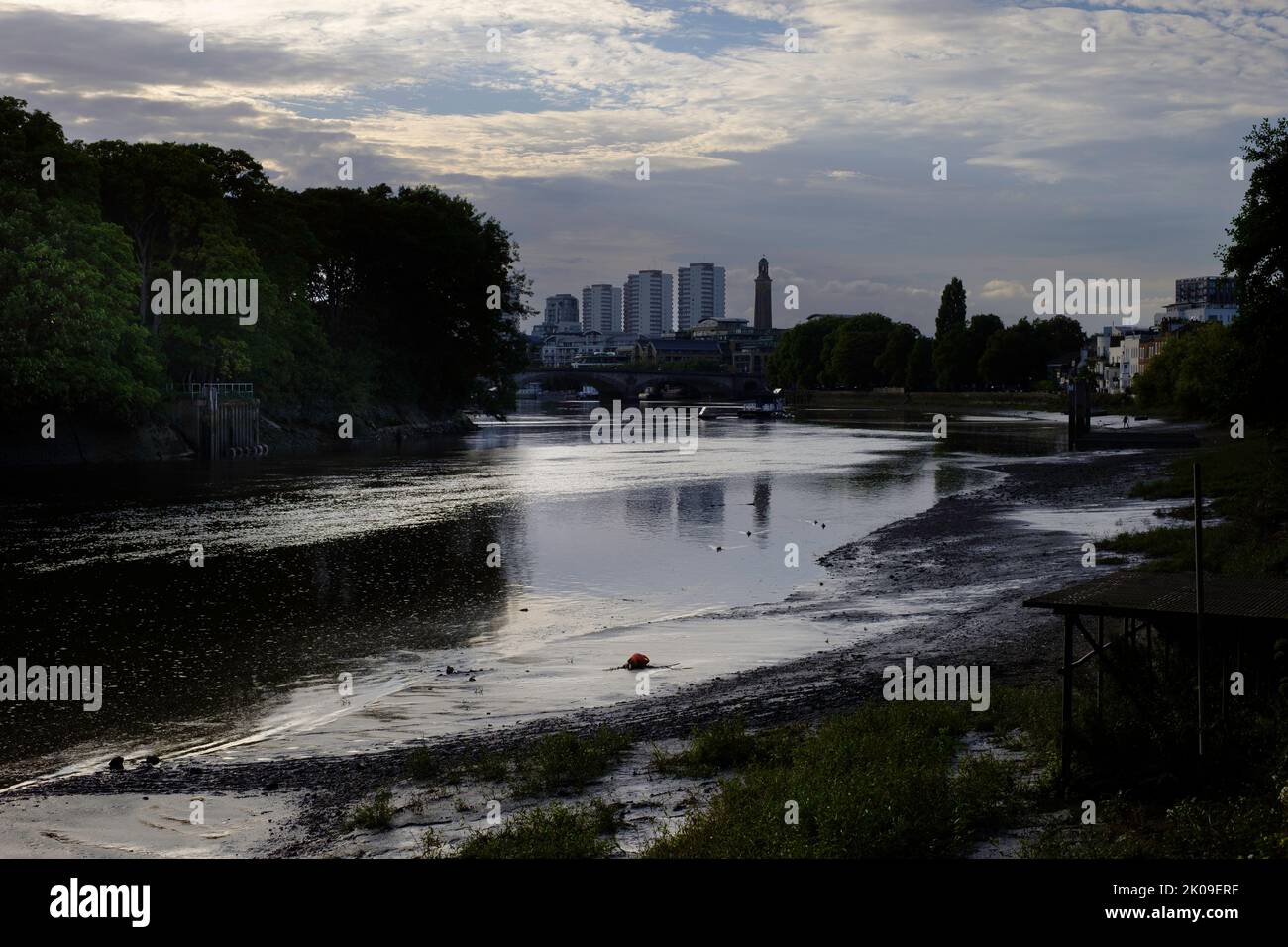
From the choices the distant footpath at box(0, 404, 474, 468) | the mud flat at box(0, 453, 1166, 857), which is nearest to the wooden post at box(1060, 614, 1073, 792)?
the mud flat at box(0, 453, 1166, 857)

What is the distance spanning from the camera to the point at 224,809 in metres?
13.2

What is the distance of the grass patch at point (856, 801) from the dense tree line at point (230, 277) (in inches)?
2226

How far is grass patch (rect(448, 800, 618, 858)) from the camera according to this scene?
34.6 ft

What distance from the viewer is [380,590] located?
1192 inches

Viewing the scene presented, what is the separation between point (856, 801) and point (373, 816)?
486 centimetres

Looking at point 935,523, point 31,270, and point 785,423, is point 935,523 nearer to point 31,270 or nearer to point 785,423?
point 31,270

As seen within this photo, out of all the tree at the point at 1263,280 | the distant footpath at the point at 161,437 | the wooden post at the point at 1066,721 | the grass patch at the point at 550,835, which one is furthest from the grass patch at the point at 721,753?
the distant footpath at the point at 161,437

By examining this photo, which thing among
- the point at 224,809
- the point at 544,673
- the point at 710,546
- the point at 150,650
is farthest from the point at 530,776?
the point at 710,546

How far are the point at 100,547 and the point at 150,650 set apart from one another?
52.2 ft

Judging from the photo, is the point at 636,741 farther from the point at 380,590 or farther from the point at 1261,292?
the point at 1261,292

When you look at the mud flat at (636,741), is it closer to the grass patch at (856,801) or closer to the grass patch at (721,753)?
the grass patch at (721,753)

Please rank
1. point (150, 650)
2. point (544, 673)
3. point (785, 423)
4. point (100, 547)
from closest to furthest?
point (544, 673), point (150, 650), point (100, 547), point (785, 423)

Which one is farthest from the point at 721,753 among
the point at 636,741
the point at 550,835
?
the point at 550,835
